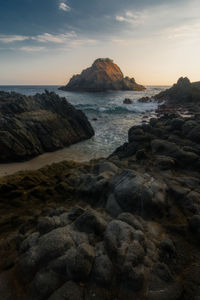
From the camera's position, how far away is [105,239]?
4.59 m

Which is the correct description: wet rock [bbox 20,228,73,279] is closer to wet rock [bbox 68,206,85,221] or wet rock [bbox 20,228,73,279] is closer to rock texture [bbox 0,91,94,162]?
wet rock [bbox 68,206,85,221]

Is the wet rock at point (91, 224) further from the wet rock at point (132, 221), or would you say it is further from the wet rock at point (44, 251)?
the wet rock at point (132, 221)

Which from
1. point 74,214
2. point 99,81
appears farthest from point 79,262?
point 99,81

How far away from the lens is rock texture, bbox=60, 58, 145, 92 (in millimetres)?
146625

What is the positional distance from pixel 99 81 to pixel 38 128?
464 feet

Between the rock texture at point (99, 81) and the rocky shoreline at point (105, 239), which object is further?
the rock texture at point (99, 81)

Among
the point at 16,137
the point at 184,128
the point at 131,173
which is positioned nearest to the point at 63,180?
the point at 131,173

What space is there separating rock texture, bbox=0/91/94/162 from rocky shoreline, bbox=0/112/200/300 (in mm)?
7598

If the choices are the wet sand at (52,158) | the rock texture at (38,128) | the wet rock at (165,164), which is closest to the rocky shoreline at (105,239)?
the wet rock at (165,164)

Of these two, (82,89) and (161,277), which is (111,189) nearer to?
(161,277)

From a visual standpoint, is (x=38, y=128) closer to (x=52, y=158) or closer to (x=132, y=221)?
(x=52, y=158)

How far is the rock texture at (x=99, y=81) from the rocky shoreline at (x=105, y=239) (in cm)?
14425

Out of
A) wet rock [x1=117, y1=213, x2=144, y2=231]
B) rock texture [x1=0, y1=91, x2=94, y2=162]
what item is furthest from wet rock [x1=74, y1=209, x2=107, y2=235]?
rock texture [x1=0, y1=91, x2=94, y2=162]

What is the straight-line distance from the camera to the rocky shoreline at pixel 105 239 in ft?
12.3
